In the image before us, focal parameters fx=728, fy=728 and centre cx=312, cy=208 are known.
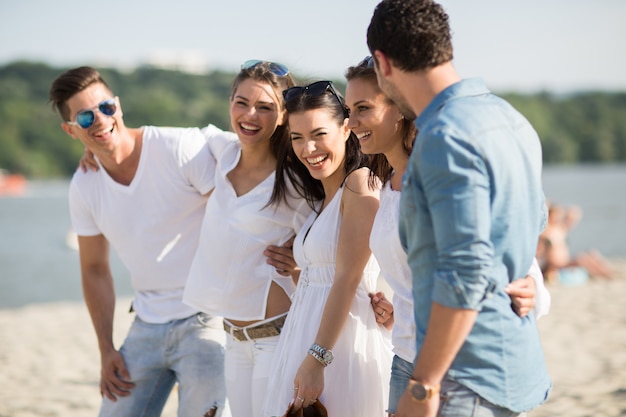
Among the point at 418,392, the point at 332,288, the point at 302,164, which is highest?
the point at 302,164

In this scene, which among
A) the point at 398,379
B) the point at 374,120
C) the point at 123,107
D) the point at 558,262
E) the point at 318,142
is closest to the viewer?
the point at 398,379

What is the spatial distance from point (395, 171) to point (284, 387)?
109 centimetres

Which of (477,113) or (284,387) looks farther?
(284,387)

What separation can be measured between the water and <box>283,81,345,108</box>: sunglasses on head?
57.3 feet

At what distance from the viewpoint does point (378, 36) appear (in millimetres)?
2318

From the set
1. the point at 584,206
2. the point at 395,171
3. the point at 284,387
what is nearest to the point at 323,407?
the point at 284,387

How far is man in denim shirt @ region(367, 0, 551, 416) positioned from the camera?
2.11 m

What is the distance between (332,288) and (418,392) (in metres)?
1.05

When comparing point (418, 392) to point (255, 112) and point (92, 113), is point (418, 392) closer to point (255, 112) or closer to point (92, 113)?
point (255, 112)

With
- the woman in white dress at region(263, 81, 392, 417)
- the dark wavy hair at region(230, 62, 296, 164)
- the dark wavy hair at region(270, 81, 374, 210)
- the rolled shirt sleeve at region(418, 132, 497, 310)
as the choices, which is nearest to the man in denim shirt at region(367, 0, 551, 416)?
the rolled shirt sleeve at region(418, 132, 497, 310)

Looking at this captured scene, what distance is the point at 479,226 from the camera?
82.4 inches

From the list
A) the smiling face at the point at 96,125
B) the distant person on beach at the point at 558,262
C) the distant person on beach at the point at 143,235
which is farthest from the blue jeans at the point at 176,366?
the distant person on beach at the point at 558,262

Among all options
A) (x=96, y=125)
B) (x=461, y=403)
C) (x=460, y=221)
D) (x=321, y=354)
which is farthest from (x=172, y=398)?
(x=460, y=221)

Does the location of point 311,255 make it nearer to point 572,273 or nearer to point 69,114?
point 69,114
